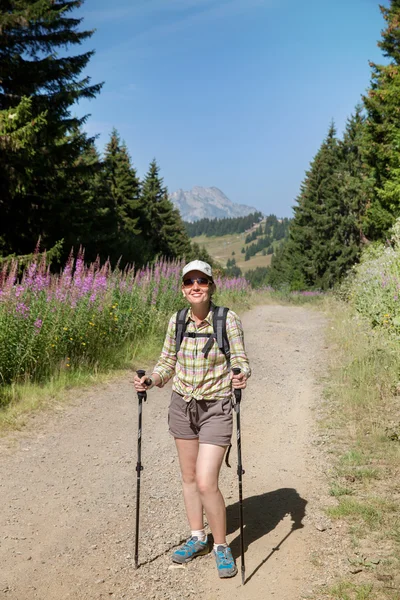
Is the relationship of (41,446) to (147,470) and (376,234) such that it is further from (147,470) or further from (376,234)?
(376,234)

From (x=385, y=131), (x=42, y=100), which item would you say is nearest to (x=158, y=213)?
(x=385, y=131)

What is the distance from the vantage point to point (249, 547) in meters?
3.87

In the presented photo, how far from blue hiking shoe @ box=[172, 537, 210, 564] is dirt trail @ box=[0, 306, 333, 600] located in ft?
0.22

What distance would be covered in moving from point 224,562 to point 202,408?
1073 mm

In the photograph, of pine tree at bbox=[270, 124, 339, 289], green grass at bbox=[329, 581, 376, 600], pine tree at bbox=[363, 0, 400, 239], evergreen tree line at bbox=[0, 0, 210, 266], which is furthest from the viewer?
pine tree at bbox=[270, 124, 339, 289]

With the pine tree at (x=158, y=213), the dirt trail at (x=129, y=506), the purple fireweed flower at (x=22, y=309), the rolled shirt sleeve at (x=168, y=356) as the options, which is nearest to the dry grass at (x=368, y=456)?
the dirt trail at (x=129, y=506)

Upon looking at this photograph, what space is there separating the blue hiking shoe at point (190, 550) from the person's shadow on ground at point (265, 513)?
10.3 inches

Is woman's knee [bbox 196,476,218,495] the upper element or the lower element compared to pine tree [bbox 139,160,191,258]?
lower

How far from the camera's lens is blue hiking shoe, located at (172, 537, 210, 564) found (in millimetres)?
3629

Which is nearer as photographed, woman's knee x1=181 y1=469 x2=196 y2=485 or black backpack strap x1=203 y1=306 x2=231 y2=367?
black backpack strap x1=203 y1=306 x2=231 y2=367

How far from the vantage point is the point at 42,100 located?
1530 cm

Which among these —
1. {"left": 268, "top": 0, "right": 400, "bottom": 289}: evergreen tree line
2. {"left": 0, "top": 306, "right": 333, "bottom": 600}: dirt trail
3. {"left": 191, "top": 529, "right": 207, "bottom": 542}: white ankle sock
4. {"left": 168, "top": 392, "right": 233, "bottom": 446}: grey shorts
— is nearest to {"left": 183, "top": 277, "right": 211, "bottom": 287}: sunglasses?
{"left": 168, "top": 392, "right": 233, "bottom": 446}: grey shorts

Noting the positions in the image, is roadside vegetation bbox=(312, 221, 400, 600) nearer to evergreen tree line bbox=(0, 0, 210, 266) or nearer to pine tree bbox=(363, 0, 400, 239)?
evergreen tree line bbox=(0, 0, 210, 266)

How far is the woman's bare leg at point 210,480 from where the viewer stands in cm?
339
